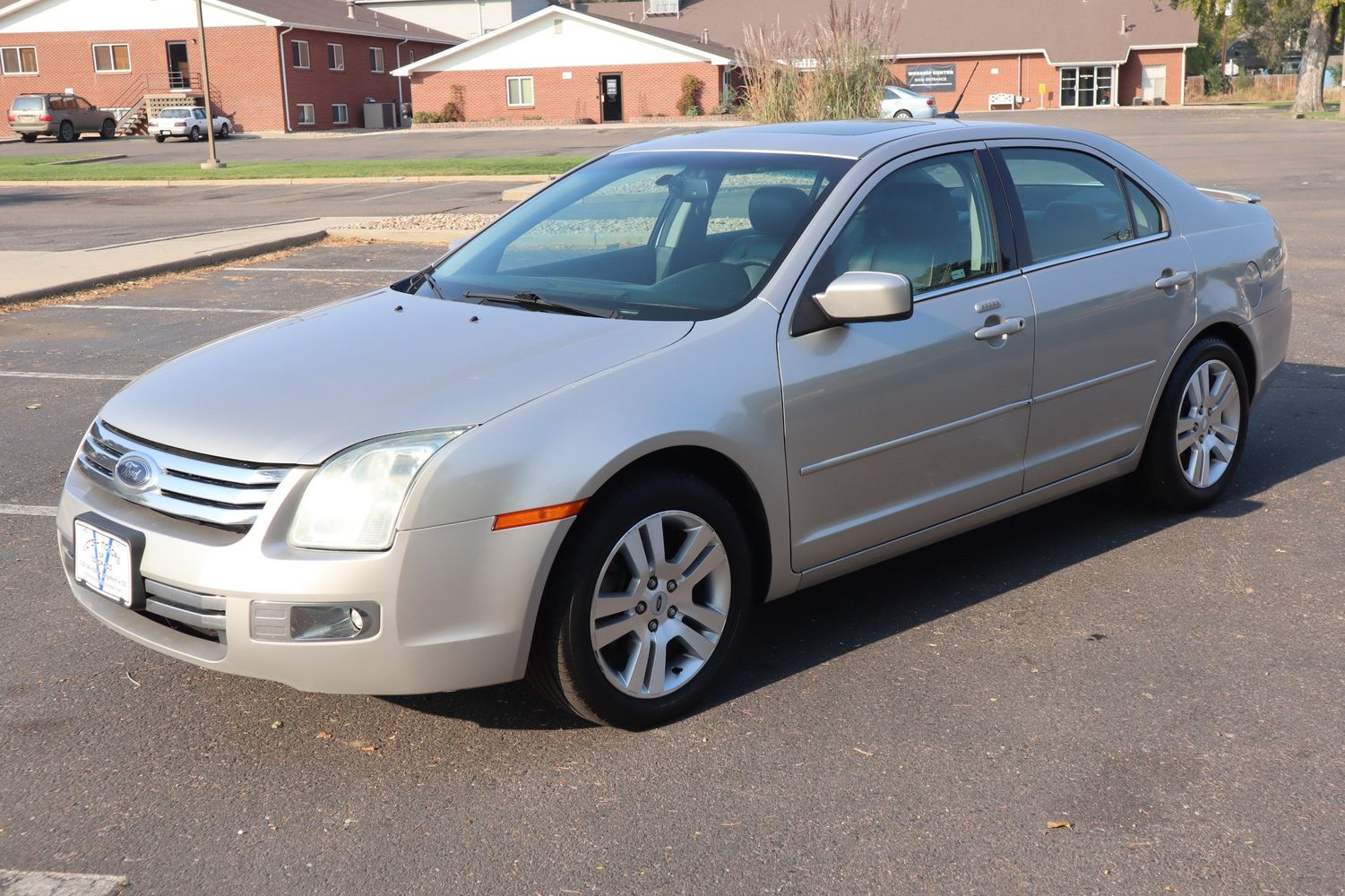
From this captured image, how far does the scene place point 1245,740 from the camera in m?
3.88

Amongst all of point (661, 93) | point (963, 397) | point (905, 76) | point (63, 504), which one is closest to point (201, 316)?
point (63, 504)

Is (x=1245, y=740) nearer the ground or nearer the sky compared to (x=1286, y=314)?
nearer the ground

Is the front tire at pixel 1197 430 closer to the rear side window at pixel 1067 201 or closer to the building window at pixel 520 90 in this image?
the rear side window at pixel 1067 201

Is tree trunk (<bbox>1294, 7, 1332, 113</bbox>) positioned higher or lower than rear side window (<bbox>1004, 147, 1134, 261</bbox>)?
higher

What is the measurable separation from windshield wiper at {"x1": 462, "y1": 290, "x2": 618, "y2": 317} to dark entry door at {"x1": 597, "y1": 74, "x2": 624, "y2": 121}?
59.7m

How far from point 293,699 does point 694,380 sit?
1.59 metres

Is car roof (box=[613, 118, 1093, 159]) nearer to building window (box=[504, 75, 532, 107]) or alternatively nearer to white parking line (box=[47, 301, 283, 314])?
white parking line (box=[47, 301, 283, 314])

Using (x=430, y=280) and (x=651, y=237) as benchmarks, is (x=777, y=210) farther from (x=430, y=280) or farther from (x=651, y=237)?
(x=430, y=280)

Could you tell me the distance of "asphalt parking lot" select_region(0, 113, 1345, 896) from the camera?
10.7 feet

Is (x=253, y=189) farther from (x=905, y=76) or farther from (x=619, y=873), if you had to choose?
(x=905, y=76)

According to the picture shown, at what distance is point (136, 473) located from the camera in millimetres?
3854

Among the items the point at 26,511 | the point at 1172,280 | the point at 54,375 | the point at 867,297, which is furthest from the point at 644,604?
the point at 54,375

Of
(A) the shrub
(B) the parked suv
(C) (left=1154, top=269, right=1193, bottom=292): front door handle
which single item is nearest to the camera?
(C) (left=1154, top=269, right=1193, bottom=292): front door handle

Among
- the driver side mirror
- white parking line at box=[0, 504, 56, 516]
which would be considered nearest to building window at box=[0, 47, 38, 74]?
white parking line at box=[0, 504, 56, 516]
